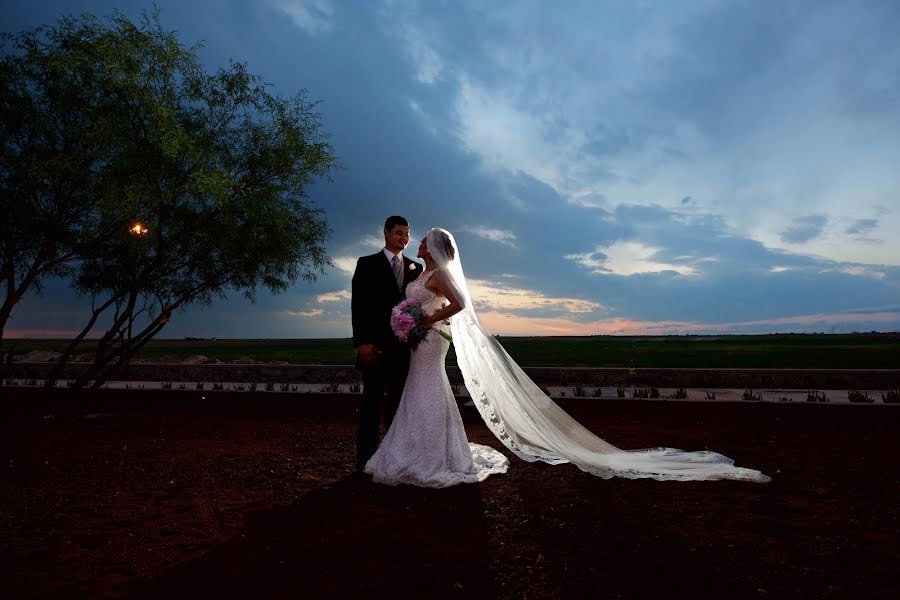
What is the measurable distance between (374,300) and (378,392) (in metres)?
0.99

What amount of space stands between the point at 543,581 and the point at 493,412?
3.15m

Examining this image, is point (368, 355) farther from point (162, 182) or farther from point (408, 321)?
point (162, 182)

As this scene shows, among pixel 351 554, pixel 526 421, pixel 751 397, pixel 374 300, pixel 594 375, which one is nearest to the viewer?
pixel 351 554

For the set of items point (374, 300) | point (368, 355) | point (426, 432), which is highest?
point (374, 300)

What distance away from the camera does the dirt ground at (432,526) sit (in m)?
3.63

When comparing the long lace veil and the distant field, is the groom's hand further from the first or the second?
the distant field

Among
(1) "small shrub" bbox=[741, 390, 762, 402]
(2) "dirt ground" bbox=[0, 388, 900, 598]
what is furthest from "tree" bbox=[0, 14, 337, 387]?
(1) "small shrub" bbox=[741, 390, 762, 402]

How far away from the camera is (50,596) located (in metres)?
3.50

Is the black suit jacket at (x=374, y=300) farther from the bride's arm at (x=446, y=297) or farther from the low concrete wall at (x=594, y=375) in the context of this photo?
the low concrete wall at (x=594, y=375)

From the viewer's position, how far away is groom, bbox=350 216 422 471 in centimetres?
616

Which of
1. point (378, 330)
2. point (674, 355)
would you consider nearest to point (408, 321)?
point (378, 330)

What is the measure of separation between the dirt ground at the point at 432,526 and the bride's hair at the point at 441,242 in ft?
8.09

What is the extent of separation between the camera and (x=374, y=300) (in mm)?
6266

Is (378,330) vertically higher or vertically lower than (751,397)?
higher
